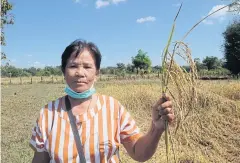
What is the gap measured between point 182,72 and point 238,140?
442 centimetres

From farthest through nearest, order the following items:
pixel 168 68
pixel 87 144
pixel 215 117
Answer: pixel 215 117 → pixel 87 144 → pixel 168 68

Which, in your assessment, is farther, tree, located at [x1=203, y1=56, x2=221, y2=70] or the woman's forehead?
tree, located at [x1=203, y1=56, x2=221, y2=70]

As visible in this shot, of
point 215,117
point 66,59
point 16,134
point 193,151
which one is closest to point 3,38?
point 16,134

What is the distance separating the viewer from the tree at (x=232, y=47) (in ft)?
85.4

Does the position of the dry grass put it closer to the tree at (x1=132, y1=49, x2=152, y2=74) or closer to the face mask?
the face mask

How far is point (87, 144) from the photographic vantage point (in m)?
1.51

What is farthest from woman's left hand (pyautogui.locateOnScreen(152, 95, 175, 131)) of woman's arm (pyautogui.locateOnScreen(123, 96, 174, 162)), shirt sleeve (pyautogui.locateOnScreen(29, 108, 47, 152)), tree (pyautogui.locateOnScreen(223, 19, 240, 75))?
tree (pyautogui.locateOnScreen(223, 19, 240, 75))

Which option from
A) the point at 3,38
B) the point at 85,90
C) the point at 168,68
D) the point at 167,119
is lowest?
the point at 167,119

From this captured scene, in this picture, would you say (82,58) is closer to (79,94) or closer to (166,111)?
(79,94)

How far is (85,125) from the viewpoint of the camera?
154 centimetres

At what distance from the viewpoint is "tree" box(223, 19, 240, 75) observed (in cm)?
2602

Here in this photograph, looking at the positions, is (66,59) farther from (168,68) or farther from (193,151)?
(193,151)

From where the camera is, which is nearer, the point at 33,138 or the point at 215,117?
the point at 33,138

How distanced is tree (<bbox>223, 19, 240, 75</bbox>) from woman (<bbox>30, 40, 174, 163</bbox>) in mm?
25838
